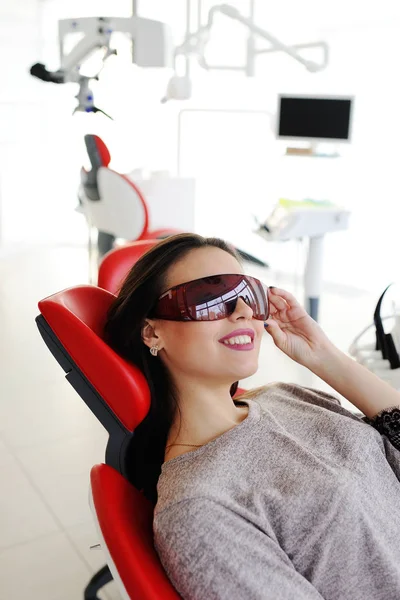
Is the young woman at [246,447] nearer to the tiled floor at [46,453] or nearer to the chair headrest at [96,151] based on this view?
the tiled floor at [46,453]

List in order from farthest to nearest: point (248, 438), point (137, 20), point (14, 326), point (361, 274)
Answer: point (361, 274), point (14, 326), point (137, 20), point (248, 438)

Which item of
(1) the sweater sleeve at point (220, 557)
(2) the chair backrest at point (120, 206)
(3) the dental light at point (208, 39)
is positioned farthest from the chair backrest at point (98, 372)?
(3) the dental light at point (208, 39)

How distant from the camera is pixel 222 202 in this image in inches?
216

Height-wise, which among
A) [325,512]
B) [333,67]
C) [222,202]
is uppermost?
[333,67]

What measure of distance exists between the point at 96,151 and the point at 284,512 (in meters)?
2.87

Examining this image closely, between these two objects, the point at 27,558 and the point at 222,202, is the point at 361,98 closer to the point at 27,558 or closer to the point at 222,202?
the point at 222,202

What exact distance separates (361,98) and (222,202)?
4.23ft

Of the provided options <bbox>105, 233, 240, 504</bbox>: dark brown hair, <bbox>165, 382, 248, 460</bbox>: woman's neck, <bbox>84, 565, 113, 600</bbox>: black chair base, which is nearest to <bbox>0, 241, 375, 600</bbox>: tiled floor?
<bbox>84, 565, 113, 600</bbox>: black chair base

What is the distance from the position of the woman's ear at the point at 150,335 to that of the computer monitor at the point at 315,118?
2.68 m

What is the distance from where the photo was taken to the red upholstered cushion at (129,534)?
82cm

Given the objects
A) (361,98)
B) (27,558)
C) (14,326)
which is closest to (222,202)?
(361,98)

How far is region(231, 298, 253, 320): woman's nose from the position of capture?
1071 mm

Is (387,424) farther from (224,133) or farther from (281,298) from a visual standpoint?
(224,133)

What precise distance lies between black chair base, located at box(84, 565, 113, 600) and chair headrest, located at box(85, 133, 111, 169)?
2.38 meters
